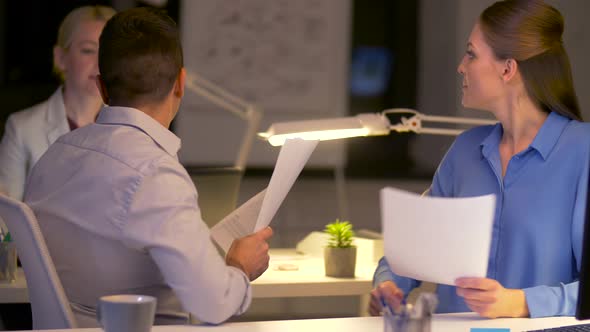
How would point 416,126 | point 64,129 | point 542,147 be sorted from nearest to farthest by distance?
point 542,147 → point 416,126 → point 64,129

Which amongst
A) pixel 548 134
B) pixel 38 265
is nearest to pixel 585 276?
pixel 548 134

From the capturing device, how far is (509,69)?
2254 mm

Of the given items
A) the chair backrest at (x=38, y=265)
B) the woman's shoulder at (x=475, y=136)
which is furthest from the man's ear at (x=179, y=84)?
the woman's shoulder at (x=475, y=136)

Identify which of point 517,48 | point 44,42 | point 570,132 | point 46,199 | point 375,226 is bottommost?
point 375,226

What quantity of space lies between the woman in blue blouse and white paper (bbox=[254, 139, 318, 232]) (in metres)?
0.33

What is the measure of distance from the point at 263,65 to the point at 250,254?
394 centimetres

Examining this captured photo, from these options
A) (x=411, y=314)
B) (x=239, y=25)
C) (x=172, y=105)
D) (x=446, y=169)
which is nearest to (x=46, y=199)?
(x=172, y=105)

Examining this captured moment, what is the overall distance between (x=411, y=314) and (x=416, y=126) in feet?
4.35

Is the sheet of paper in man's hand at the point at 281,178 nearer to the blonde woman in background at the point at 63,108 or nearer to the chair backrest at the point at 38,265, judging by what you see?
the chair backrest at the point at 38,265

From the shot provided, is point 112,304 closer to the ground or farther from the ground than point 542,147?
closer to the ground

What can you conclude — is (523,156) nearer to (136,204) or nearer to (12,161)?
(136,204)

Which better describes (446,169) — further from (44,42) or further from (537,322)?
(44,42)

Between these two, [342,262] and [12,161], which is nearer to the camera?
[342,262]

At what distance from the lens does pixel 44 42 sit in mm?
5301
